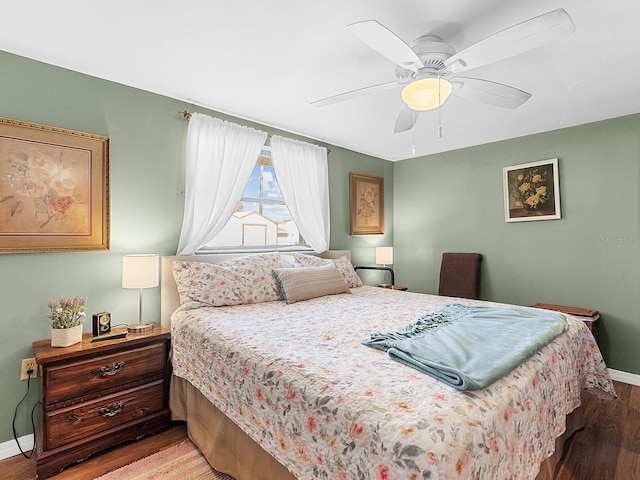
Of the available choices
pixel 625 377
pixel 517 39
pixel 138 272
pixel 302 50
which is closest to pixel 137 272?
pixel 138 272

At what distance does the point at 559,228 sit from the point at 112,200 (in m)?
4.12

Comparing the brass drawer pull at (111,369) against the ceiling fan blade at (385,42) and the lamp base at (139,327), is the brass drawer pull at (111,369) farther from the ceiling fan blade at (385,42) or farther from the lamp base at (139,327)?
the ceiling fan blade at (385,42)

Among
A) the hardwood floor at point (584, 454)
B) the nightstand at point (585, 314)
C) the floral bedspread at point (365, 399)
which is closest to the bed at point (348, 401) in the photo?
the floral bedspread at point (365, 399)

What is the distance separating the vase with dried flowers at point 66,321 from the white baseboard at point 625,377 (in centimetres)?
439

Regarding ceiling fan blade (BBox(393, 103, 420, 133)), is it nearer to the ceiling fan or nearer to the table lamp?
the ceiling fan

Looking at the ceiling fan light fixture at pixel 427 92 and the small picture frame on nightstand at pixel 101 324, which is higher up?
the ceiling fan light fixture at pixel 427 92

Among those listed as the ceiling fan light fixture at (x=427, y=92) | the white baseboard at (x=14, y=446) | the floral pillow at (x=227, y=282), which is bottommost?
the white baseboard at (x=14, y=446)

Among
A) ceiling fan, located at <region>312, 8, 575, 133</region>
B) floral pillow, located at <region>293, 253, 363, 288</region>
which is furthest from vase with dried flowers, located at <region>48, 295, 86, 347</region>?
ceiling fan, located at <region>312, 8, 575, 133</region>

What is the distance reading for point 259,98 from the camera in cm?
275

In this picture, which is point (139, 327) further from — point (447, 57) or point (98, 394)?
point (447, 57)

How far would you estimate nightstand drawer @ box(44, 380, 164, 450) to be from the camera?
6.12 feet

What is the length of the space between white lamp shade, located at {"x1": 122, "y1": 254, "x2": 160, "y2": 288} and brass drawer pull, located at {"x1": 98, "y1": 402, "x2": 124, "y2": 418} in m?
0.73

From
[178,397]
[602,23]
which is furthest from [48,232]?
[602,23]

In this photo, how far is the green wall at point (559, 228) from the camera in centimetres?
311
